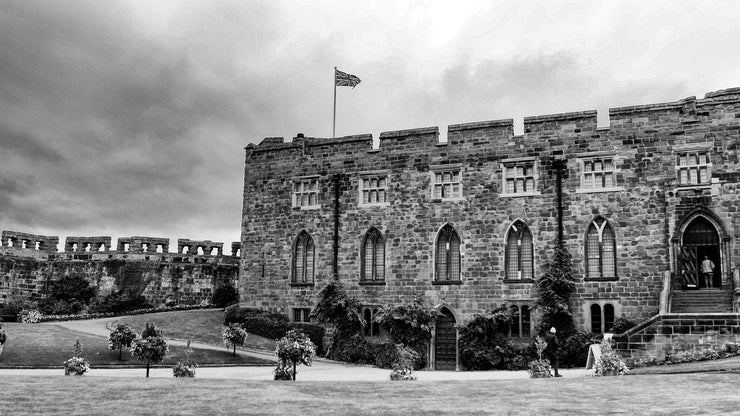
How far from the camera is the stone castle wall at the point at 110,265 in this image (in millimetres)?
47094

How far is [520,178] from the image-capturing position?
113 feet

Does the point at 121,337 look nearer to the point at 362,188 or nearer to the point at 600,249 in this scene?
the point at 362,188

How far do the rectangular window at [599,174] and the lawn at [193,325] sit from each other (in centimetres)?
1645

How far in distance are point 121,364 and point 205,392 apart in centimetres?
1580

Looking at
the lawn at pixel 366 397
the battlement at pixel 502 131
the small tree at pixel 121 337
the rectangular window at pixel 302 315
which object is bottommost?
the lawn at pixel 366 397

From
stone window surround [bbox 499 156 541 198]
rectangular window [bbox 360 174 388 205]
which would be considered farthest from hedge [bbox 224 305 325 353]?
stone window surround [bbox 499 156 541 198]

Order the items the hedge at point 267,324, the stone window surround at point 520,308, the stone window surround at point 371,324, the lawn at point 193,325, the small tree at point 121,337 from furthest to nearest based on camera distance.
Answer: the hedge at point 267,324, the stone window surround at point 371,324, the lawn at point 193,325, the stone window surround at point 520,308, the small tree at point 121,337

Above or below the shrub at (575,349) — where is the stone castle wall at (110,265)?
above

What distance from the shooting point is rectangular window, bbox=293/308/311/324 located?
37.8 metres

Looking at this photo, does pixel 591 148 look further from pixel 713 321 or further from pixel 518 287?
pixel 713 321

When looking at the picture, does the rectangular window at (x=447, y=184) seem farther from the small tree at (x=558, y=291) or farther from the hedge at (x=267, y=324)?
the hedge at (x=267, y=324)

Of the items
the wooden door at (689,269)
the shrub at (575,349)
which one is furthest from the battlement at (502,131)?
the shrub at (575,349)

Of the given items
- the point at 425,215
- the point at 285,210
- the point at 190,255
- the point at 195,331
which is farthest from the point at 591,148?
the point at 190,255

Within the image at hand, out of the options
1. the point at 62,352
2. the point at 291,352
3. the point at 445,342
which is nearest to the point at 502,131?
the point at 445,342
